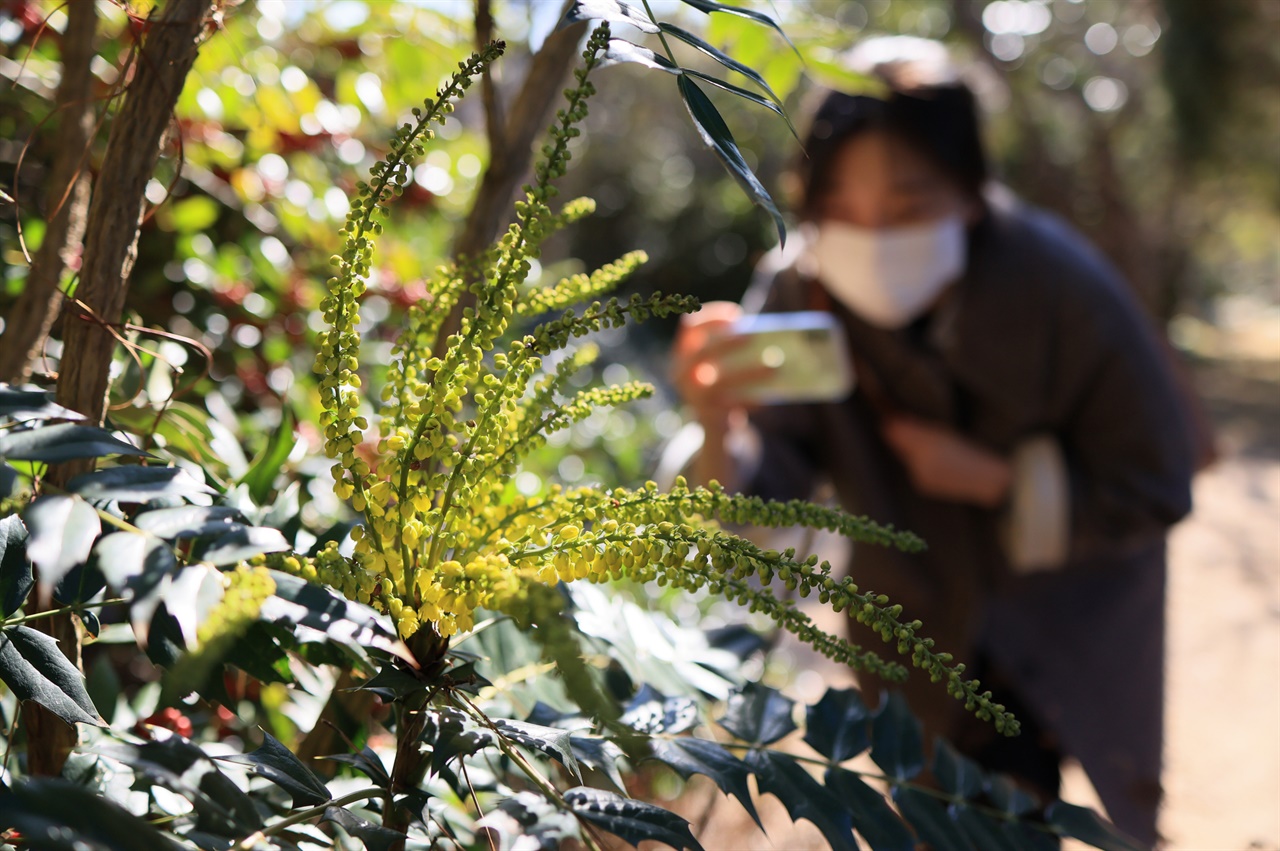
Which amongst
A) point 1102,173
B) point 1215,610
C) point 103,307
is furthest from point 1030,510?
point 1102,173

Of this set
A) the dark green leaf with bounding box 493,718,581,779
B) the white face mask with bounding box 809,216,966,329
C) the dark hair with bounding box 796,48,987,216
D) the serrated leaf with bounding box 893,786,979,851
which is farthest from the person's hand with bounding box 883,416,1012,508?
the dark green leaf with bounding box 493,718,581,779

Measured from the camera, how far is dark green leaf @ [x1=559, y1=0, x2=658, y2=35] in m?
0.53

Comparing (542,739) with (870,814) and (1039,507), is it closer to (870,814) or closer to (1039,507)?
(870,814)

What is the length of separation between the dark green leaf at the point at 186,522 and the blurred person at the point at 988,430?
1197mm

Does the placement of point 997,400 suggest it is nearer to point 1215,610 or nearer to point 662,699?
point 662,699

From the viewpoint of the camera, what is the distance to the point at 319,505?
4.08 ft

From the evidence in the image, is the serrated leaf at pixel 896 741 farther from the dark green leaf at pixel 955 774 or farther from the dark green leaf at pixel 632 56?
the dark green leaf at pixel 632 56

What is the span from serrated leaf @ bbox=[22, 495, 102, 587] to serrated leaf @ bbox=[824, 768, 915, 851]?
1.76 ft

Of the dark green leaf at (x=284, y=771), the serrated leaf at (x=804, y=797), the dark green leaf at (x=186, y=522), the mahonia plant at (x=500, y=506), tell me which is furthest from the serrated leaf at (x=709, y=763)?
the dark green leaf at (x=186, y=522)

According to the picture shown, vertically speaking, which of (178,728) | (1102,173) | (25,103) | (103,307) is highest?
(1102,173)

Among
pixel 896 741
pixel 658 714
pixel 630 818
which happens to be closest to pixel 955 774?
pixel 896 741

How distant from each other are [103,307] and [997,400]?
1.67 meters

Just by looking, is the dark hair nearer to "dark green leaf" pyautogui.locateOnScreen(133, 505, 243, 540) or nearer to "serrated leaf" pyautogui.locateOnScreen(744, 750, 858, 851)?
"serrated leaf" pyautogui.locateOnScreen(744, 750, 858, 851)

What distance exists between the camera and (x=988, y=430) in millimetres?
2049
